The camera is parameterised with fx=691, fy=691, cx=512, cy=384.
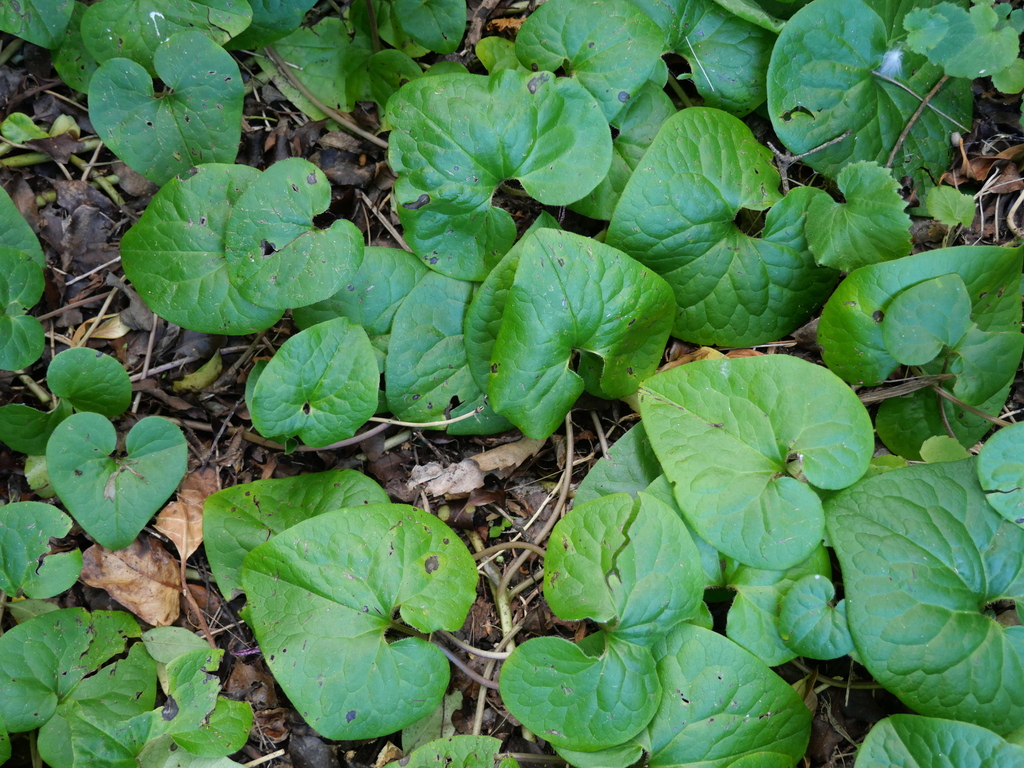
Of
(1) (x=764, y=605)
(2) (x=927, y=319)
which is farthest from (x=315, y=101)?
(1) (x=764, y=605)

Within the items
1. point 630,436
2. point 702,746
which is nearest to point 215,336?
point 630,436

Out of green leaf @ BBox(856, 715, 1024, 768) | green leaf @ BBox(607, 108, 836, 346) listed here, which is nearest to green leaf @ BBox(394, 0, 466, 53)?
green leaf @ BBox(607, 108, 836, 346)

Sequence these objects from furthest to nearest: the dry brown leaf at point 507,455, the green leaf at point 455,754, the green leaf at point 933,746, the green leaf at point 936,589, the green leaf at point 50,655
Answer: the dry brown leaf at point 507,455 → the green leaf at point 50,655 → the green leaf at point 455,754 → the green leaf at point 936,589 → the green leaf at point 933,746

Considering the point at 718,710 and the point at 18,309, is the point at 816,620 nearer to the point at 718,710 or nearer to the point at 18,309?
the point at 718,710

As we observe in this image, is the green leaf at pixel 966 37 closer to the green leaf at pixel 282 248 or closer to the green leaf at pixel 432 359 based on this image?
the green leaf at pixel 432 359

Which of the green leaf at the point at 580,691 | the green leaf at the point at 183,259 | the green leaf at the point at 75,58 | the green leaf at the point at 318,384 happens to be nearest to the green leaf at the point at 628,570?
the green leaf at the point at 580,691

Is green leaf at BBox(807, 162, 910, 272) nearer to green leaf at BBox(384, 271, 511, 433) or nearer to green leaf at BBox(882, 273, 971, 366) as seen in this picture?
green leaf at BBox(882, 273, 971, 366)
